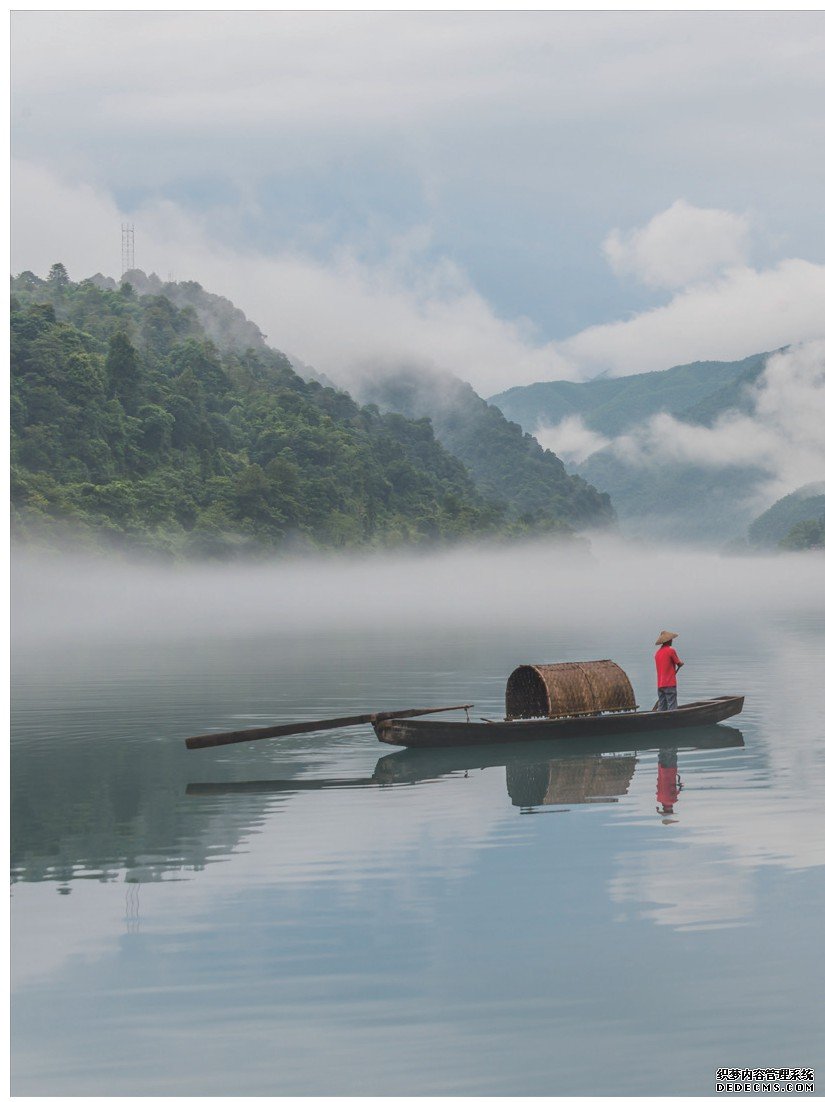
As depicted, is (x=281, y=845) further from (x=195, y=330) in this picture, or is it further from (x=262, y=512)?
(x=195, y=330)

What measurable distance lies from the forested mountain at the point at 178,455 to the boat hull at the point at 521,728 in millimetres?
84976

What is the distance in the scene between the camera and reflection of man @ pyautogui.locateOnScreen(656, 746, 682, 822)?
21.0 m

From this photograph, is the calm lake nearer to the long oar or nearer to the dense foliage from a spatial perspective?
the long oar

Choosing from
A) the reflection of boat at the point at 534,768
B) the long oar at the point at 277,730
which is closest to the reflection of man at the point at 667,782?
the reflection of boat at the point at 534,768

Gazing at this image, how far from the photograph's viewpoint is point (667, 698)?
28.2 m

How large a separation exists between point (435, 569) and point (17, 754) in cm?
13687

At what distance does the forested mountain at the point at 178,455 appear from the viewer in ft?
397

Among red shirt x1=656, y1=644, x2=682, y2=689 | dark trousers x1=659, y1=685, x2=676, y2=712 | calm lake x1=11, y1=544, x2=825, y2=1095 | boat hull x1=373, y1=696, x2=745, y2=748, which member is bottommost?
calm lake x1=11, y1=544, x2=825, y2=1095

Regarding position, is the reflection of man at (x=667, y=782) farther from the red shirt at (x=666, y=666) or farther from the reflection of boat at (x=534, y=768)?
the red shirt at (x=666, y=666)

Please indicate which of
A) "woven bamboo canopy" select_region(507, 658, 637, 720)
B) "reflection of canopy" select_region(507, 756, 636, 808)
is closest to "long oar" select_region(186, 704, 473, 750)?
"reflection of canopy" select_region(507, 756, 636, 808)

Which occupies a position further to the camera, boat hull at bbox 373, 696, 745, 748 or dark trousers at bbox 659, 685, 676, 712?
dark trousers at bbox 659, 685, 676, 712

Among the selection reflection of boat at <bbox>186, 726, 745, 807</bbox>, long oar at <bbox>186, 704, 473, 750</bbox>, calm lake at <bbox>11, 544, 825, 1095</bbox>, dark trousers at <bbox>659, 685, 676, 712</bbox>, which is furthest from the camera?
dark trousers at <bbox>659, 685, 676, 712</bbox>

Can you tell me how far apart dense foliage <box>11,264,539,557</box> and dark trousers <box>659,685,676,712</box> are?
85.3 meters

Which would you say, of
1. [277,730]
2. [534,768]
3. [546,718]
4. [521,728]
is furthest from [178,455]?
[534,768]
